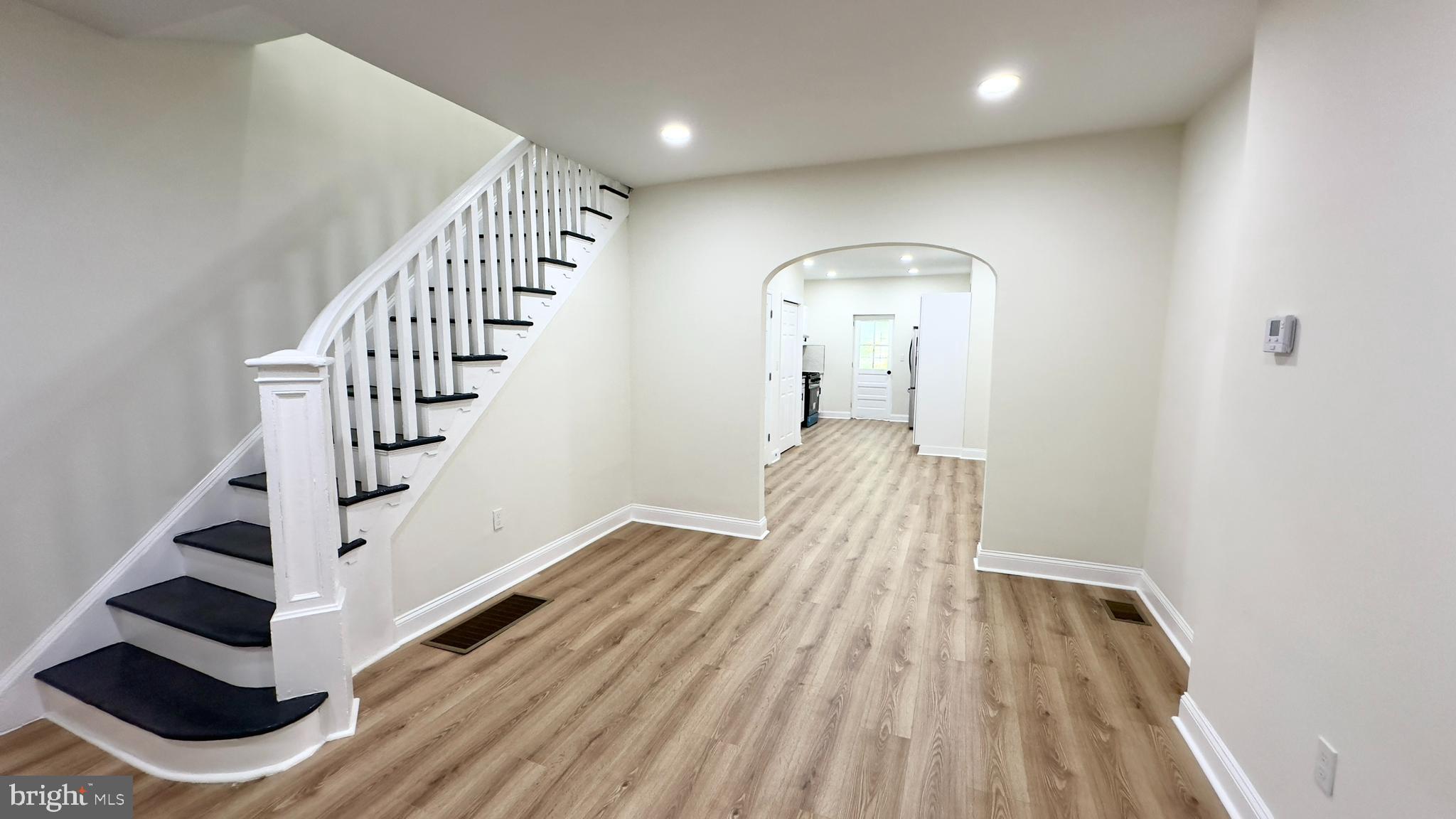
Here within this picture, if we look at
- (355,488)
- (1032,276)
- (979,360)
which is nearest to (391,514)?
(355,488)

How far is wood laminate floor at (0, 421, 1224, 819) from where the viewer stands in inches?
68.7

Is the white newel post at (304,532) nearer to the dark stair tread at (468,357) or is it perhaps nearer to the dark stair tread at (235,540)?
the dark stair tread at (235,540)

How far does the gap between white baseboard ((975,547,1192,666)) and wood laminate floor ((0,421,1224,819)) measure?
8cm

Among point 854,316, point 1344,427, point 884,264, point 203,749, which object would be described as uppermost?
point 884,264

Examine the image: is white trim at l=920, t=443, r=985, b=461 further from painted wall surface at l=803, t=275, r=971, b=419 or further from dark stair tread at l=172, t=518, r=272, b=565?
dark stair tread at l=172, t=518, r=272, b=565

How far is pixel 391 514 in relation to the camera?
2.49m

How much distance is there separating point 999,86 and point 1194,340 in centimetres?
149

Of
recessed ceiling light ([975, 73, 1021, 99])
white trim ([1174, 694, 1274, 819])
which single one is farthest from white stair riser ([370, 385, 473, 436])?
white trim ([1174, 694, 1274, 819])

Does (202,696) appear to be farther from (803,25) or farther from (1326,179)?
(1326,179)

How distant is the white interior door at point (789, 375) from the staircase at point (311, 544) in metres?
4.06

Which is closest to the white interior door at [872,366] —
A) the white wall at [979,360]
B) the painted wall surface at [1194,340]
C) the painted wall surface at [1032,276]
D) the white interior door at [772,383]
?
the white wall at [979,360]

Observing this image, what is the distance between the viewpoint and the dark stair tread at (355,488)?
7.57 feet

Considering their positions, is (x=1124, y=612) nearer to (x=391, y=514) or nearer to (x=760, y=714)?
(x=760, y=714)

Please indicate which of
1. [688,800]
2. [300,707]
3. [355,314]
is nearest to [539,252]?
[355,314]
